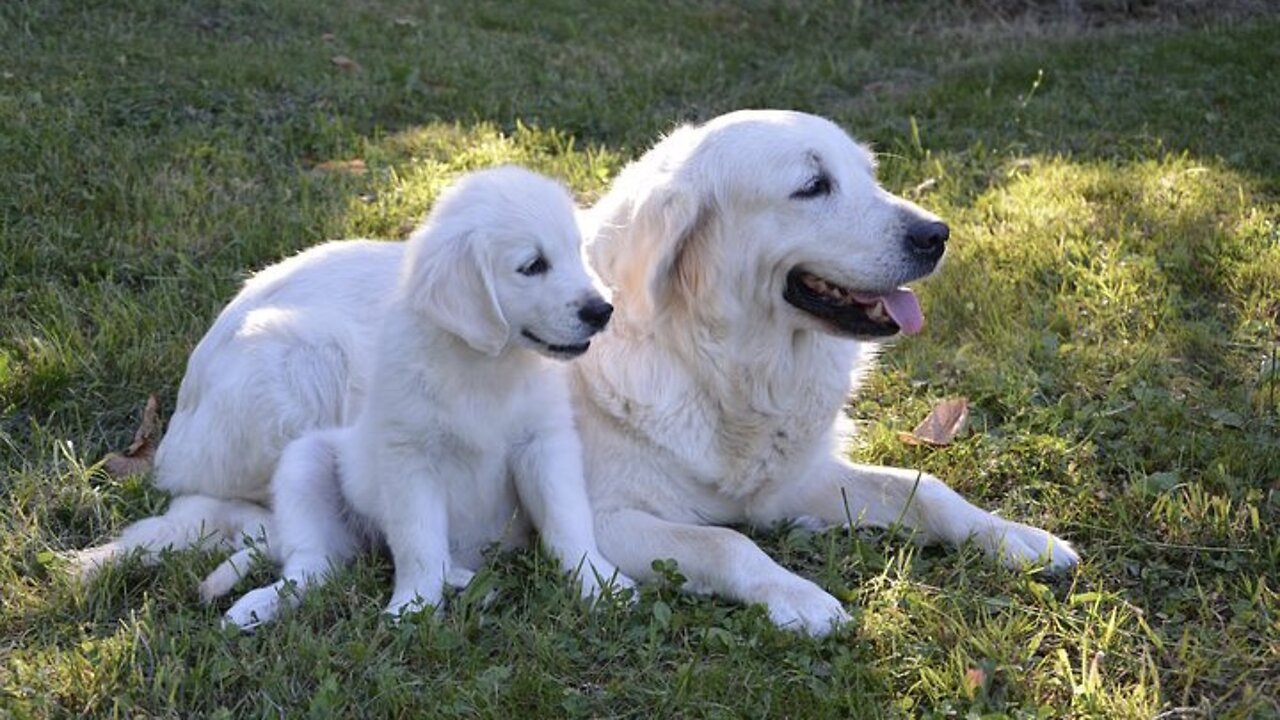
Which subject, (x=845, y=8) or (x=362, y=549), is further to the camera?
(x=845, y=8)

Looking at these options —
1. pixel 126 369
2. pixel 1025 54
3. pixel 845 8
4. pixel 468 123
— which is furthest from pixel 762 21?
pixel 126 369

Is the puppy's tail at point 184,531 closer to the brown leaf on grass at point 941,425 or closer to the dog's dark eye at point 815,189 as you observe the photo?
the dog's dark eye at point 815,189

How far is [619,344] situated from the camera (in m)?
3.28

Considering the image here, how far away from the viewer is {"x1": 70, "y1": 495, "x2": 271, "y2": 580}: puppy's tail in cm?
302

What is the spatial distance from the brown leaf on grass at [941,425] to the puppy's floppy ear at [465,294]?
1.38m

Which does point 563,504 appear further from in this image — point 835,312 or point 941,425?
point 941,425

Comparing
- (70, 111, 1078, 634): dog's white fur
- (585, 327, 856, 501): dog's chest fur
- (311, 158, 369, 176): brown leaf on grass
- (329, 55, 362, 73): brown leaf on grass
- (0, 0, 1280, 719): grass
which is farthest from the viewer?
(329, 55, 362, 73): brown leaf on grass

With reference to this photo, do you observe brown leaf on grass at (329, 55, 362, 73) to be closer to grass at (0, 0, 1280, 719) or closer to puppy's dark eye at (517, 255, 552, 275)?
grass at (0, 0, 1280, 719)

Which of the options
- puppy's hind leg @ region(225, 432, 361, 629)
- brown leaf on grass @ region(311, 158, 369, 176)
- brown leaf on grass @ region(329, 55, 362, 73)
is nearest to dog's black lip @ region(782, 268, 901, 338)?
puppy's hind leg @ region(225, 432, 361, 629)

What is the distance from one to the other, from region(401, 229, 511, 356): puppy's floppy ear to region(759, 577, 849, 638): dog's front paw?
2.56ft

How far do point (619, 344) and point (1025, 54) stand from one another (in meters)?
5.33

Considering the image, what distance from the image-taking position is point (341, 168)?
18.7 feet

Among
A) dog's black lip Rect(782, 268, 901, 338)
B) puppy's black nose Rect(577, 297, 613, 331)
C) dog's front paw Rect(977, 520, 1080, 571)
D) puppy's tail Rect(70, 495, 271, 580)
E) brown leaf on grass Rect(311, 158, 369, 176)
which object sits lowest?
brown leaf on grass Rect(311, 158, 369, 176)

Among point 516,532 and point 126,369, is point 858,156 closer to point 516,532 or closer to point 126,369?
point 516,532
